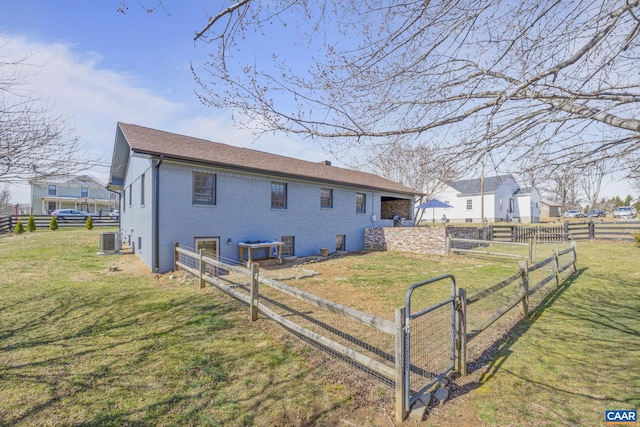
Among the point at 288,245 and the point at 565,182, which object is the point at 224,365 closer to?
the point at 565,182

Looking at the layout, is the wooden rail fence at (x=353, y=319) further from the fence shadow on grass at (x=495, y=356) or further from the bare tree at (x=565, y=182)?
the bare tree at (x=565, y=182)

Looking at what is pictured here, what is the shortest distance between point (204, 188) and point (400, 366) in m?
9.36

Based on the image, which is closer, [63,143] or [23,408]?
[23,408]

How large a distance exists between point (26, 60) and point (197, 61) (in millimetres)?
2916

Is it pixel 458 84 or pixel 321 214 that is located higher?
pixel 458 84

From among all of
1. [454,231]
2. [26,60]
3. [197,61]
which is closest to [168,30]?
[197,61]

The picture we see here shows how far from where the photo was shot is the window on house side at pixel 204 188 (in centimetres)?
1012

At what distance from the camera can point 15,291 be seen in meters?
6.64

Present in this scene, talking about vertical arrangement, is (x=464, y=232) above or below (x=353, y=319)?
above

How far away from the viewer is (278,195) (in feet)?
41.1

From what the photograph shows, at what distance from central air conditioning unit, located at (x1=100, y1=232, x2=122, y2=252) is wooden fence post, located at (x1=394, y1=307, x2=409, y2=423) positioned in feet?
44.4

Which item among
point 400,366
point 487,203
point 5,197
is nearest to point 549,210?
point 487,203

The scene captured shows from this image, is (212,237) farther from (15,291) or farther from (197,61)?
(197,61)

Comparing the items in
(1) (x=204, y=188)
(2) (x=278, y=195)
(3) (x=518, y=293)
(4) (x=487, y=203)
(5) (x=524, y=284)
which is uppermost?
(4) (x=487, y=203)
